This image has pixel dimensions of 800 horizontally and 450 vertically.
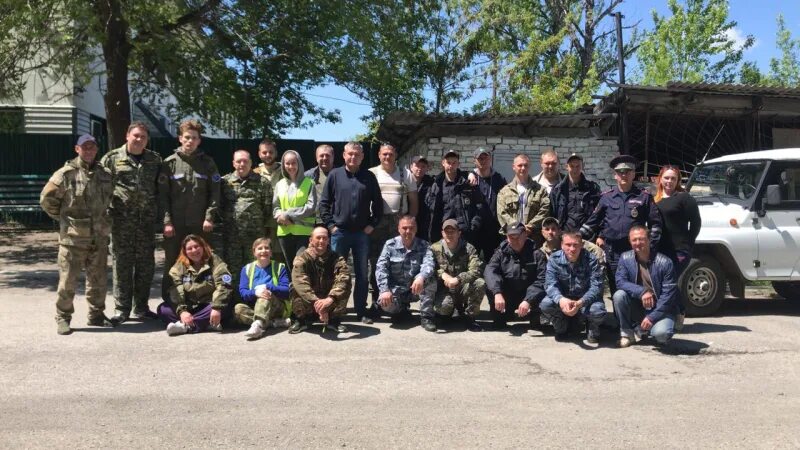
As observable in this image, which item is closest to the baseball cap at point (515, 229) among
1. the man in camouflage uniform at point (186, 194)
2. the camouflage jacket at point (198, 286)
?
the camouflage jacket at point (198, 286)

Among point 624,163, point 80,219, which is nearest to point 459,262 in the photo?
point 624,163

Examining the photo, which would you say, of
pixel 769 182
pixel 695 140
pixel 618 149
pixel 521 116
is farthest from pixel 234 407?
pixel 695 140

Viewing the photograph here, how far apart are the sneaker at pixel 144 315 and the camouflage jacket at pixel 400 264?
2519mm

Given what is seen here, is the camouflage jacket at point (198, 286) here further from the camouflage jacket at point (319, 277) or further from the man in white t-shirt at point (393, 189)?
the man in white t-shirt at point (393, 189)

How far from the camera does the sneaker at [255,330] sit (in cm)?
619

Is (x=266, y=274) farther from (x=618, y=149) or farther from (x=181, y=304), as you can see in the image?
(x=618, y=149)

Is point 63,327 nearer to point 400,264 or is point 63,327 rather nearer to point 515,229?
point 400,264

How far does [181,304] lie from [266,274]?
2.94ft

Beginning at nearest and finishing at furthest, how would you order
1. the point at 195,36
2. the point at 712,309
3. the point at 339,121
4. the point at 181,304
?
the point at 181,304 → the point at 712,309 → the point at 195,36 → the point at 339,121

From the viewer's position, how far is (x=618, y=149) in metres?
13.1

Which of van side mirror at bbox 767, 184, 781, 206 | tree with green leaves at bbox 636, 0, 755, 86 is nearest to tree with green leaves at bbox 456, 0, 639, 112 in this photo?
tree with green leaves at bbox 636, 0, 755, 86

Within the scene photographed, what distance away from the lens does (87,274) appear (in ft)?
21.0

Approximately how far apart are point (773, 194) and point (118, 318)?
24.3ft

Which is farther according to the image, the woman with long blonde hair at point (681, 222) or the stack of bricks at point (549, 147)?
the stack of bricks at point (549, 147)
